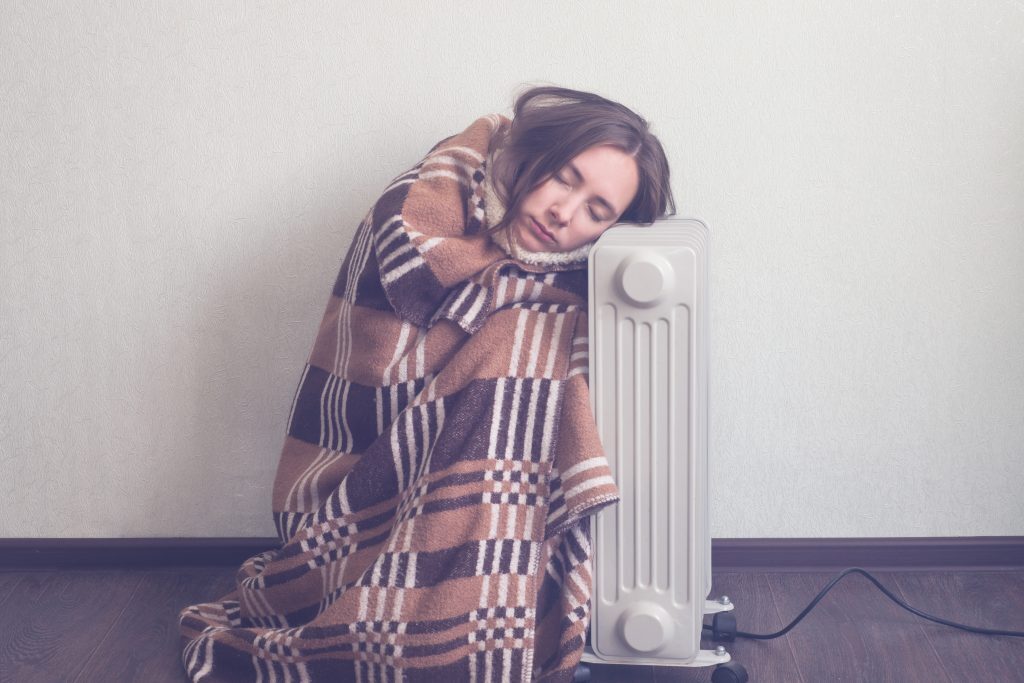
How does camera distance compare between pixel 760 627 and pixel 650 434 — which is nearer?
pixel 650 434

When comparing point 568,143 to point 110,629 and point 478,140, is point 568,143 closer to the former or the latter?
point 478,140

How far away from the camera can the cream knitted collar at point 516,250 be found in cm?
111

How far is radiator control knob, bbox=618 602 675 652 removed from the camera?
104 cm

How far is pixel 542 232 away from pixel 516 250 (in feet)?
0.12

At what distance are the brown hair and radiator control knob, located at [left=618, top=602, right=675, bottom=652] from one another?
0.43 metres

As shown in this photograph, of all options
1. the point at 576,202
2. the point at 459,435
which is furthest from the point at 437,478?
the point at 576,202

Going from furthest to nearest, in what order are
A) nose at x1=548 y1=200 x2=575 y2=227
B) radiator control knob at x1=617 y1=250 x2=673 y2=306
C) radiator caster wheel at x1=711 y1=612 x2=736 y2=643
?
1. radiator caster wheel at x1=711 y1=612 x2=736 y2=643
2. nose at x1=548 y1=200 x2=575 y2=227
3. radiator control knob at x1=617 y1=250 x2=673 y2=306

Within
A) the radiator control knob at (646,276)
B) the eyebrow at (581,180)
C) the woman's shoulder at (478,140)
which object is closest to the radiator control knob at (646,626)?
the radiator control knob at (646,276)

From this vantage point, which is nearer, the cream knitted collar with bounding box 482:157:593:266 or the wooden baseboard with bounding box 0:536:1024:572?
the cream knitted collar with bounding box 482:157:593:266

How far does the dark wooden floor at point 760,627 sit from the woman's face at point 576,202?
0.51m

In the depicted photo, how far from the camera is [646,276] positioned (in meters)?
0.97

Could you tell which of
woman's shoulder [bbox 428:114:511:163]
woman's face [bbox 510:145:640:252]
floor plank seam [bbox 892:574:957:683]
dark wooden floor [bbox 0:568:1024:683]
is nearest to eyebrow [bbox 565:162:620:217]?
woman's face [bbox 510:145:640:252]

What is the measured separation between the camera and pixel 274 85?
4.29ft

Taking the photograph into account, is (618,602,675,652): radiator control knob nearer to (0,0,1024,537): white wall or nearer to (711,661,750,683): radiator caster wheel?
(711,661,750,683): radiator caster wheel
